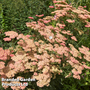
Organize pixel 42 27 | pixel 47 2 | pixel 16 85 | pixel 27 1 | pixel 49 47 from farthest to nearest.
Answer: pixel 47 2
pixel 27 1
pixel 42 27
pixel 49 47
pixel 16 85

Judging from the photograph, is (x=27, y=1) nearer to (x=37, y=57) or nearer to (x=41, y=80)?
(x=37, y=57)

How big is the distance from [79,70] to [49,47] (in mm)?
542

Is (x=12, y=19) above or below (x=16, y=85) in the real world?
above

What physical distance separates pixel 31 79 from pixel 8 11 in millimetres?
1777

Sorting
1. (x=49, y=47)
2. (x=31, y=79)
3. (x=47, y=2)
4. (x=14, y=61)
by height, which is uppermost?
(x=47, y=2)

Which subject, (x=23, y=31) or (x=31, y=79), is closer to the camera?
(x=31, y=79)

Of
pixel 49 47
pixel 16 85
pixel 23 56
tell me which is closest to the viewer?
pixel 16 85

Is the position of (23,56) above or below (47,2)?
below

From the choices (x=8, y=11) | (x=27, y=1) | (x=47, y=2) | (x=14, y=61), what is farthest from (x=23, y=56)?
(x=47, y=2)

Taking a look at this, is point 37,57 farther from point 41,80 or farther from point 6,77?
point 6,77

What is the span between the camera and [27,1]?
3057mm

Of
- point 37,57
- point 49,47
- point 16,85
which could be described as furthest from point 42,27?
point 16,85

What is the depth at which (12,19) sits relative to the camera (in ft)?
8.98

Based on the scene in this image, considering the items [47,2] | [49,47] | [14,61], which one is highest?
[47,2]
